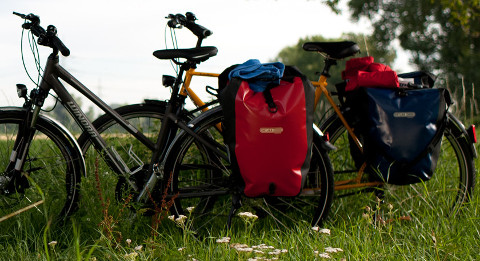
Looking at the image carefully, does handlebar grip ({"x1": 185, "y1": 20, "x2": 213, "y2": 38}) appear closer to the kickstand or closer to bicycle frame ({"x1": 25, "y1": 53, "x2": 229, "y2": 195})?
bicycle frame ({"x1": 25, "y1": 53, "x2": 229, "y2": 195})

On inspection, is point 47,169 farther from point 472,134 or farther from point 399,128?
point 472,134

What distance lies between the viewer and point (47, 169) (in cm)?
338

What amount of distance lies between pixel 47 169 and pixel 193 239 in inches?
42.9

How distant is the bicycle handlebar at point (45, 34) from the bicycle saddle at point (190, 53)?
1.85ft

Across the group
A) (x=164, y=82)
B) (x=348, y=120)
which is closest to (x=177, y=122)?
(x=164, y=82)

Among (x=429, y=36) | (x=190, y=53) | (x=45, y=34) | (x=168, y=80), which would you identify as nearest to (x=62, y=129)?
(x=45, y=34)

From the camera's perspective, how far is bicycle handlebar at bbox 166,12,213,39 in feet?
11.2

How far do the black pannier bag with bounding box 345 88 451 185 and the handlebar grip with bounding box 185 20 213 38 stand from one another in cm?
112

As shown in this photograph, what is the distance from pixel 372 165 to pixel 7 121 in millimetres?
2439

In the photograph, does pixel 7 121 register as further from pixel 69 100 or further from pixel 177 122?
pixel 177 122

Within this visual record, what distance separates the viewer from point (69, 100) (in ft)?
10.8

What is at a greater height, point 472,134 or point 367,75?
point 367,75

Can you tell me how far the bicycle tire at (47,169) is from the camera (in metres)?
3.28

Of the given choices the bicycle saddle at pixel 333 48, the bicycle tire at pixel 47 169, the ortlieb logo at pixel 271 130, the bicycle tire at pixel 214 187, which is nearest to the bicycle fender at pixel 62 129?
the bicycle tire at pixel 47 169
